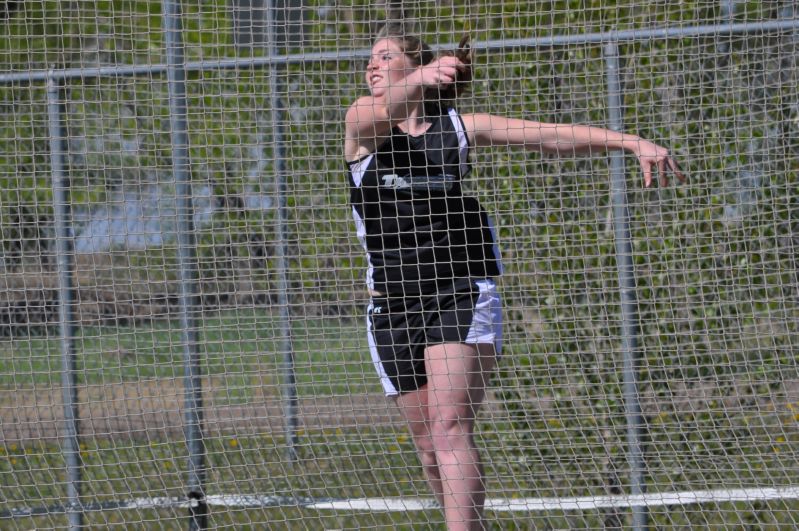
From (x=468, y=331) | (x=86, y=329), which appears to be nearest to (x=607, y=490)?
(x=468, y=331)

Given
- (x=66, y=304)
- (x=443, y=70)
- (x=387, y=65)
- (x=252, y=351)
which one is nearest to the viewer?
(x=443, y=70)

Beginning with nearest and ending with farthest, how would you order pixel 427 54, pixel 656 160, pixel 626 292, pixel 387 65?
pixel 656 160
pixel 387 65
pixel 427 54
pixel 626 292

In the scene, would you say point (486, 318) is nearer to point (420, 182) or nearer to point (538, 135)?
point (420, 182)

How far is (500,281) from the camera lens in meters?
3.76

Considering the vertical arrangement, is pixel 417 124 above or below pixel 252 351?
above

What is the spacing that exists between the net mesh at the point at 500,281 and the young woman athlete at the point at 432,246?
0.38 meters

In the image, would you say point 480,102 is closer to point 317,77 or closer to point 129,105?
point 317,77

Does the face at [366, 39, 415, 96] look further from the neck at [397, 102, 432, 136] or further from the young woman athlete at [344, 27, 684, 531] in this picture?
the neck at [397, 102, 432, 136]

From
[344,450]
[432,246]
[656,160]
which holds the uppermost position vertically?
[656,160]

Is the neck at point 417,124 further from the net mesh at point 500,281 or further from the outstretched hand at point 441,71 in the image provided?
the net mesh at point 500,281

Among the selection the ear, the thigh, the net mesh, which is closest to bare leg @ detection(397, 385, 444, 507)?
the thigh

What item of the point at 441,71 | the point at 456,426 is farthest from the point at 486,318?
the point at 441,71

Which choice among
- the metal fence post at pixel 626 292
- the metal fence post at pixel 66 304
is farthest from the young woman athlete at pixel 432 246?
the metal fence post at pixel 66 304

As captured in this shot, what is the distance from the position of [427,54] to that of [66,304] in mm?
1749
